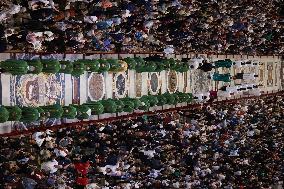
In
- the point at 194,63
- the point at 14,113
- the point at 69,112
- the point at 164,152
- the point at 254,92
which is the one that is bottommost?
the point at 164,152

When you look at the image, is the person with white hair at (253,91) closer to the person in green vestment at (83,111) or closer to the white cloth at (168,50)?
the white cloth at (168,50)

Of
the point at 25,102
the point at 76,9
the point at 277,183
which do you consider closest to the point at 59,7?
the point at 76,9

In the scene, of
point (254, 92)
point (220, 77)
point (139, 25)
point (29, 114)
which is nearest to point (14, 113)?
point (29, 114)

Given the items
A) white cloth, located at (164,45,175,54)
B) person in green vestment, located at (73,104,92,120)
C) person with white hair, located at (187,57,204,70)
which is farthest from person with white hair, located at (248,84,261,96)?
person in green vestment, located at (73,104,92,120)

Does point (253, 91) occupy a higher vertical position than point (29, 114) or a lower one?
lower

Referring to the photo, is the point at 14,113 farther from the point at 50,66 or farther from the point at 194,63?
the point at 194,63

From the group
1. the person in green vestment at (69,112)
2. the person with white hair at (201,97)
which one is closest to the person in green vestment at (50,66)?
the person in green vestment at (69,112)

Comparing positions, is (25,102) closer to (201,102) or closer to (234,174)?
(201,102)

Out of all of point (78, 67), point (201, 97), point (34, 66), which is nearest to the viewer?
point (34, 66)
